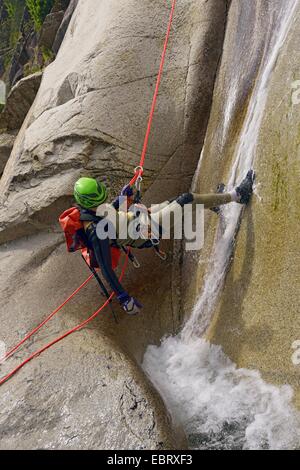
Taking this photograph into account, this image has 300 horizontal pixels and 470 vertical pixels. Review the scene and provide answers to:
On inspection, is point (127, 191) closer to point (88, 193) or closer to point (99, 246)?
point (88, 193)

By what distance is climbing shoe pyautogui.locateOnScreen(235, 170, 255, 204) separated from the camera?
5.73 metres

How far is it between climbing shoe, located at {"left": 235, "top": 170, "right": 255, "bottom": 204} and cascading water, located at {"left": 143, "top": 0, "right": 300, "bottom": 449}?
0.71 feet

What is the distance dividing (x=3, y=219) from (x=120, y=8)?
4683 millimetres

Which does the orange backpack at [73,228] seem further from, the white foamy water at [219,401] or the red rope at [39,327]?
the white foamy water at [219,401]

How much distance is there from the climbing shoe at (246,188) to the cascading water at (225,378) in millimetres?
216

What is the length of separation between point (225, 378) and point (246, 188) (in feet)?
7.90

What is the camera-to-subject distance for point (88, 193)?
5758mm

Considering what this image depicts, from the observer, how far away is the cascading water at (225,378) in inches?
179

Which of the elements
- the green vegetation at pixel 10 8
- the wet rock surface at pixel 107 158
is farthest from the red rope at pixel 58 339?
the green vegetation at pixel 10 8

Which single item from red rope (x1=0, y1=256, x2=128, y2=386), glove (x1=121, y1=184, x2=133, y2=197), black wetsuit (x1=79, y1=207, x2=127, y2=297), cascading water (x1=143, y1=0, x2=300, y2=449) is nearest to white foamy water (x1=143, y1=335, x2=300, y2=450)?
cascading water (x1=143, y1=0, x2=300, y2=449)

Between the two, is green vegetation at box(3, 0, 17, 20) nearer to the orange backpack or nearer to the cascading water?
the cascading water

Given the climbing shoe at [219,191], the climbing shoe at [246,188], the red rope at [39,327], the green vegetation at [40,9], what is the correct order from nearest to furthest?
the climbing shoe at [246,188] → the red rope at [39,327] → the climbing shoe at [219,191] → the green vegetation at [40,9]

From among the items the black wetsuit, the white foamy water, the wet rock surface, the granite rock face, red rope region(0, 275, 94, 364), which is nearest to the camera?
the white foamy water
